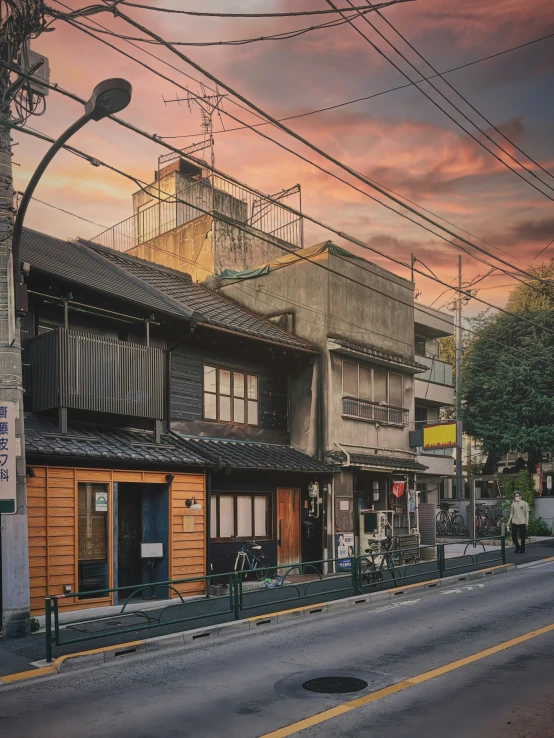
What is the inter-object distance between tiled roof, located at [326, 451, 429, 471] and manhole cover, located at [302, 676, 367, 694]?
555 inches

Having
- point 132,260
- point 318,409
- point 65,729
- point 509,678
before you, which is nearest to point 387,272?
point 318,409

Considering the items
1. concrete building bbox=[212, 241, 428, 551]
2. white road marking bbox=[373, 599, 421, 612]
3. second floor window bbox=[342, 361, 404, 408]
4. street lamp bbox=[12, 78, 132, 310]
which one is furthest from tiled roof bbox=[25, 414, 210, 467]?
second floor window bbox=[342, 361, 404, 408]

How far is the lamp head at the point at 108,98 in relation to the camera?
10461 millimetres

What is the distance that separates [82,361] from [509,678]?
11.4 metres

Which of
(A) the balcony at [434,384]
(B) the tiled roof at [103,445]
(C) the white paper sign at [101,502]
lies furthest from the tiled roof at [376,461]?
(A) the balcony at [434,384]

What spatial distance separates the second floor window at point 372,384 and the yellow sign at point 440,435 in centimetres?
146

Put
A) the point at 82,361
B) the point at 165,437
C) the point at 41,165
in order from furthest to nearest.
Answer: the point at 165,437 → the point at 82,361 → the point at 41,165

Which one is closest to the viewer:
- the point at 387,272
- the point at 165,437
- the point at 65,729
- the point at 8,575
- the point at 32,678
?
the point at 65,729

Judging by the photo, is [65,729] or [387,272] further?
[387,272]

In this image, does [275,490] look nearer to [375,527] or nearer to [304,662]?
[375,527]

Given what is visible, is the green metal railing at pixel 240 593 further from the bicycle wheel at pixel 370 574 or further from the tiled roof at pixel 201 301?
the tiled roof at pixel 201 301

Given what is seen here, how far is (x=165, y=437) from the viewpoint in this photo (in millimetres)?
20219

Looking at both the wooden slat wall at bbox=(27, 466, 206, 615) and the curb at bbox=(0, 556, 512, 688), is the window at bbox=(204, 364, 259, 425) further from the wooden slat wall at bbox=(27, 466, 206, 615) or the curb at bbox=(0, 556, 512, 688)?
the curb at bbox=(0, 556, 512, 688)

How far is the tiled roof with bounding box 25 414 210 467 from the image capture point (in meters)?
16.0
